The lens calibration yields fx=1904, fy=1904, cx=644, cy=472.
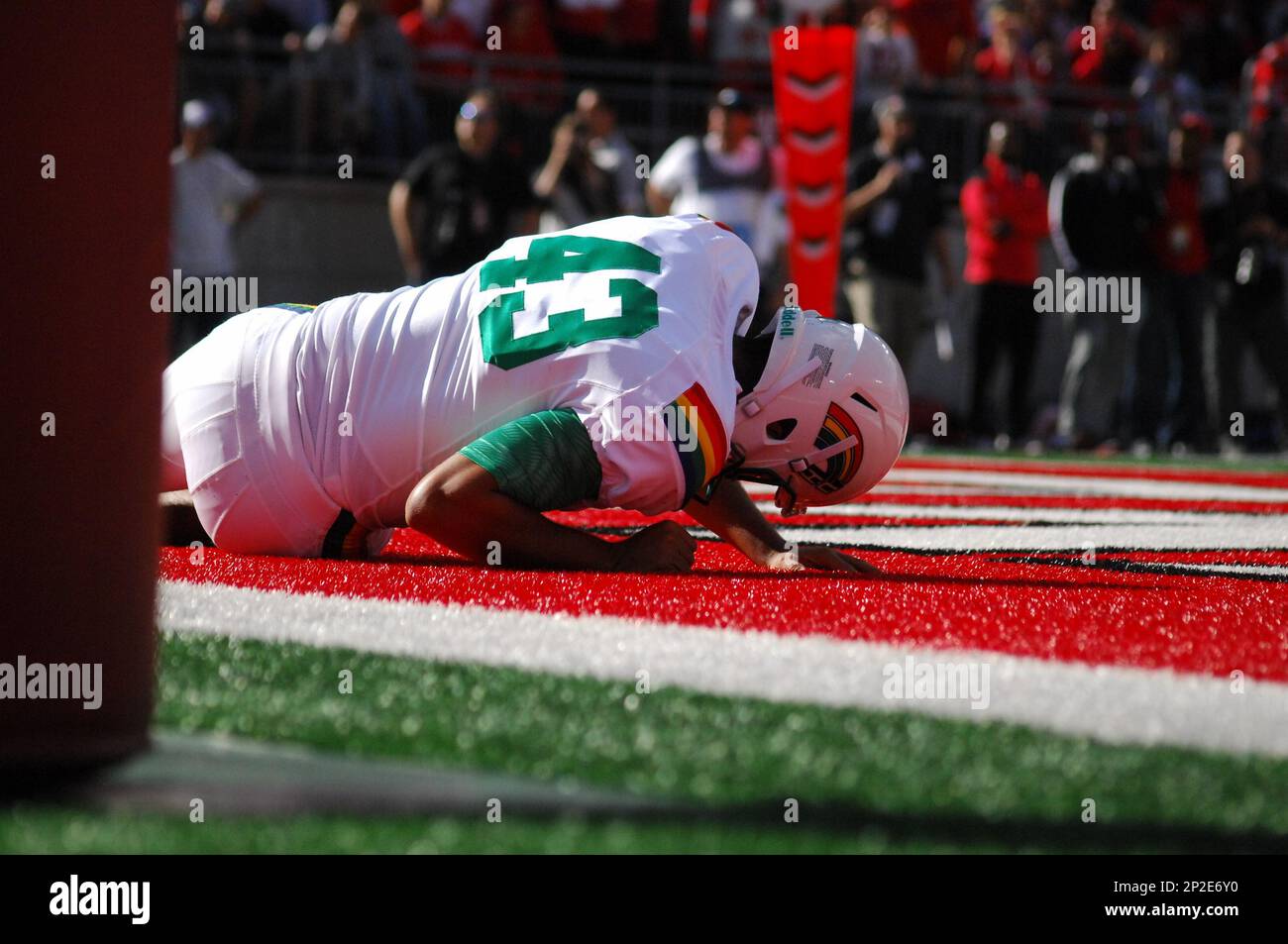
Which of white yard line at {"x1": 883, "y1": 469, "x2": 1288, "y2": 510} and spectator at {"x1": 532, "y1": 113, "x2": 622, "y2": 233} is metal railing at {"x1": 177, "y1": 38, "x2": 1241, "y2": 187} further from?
white yard line at {"x1": 883, "y1": 469, "x2": 1288, "y2": 510}

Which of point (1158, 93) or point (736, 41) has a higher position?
point (736, 41)

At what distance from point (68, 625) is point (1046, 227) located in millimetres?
10684

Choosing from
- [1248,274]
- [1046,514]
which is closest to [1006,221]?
[1248,274]

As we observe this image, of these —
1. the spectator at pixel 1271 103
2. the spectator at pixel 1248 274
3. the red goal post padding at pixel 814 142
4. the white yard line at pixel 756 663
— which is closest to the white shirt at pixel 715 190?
the red goal post padding at pixel 814 142

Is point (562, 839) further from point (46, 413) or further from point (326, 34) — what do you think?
point (326, 34)

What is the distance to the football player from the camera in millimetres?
3816

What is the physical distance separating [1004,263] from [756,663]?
9.77m

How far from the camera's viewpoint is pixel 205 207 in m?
11.4

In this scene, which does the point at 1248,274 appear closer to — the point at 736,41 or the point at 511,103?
the point at 736,41

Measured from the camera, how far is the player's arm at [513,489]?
379 cm

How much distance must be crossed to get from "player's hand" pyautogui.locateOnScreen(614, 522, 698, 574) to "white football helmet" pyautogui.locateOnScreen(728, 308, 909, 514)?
0.81 feet

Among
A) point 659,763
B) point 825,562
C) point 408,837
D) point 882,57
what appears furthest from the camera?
point 882,57

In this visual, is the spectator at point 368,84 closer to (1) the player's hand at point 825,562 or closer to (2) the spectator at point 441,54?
(2) the spectator at point 441,54
